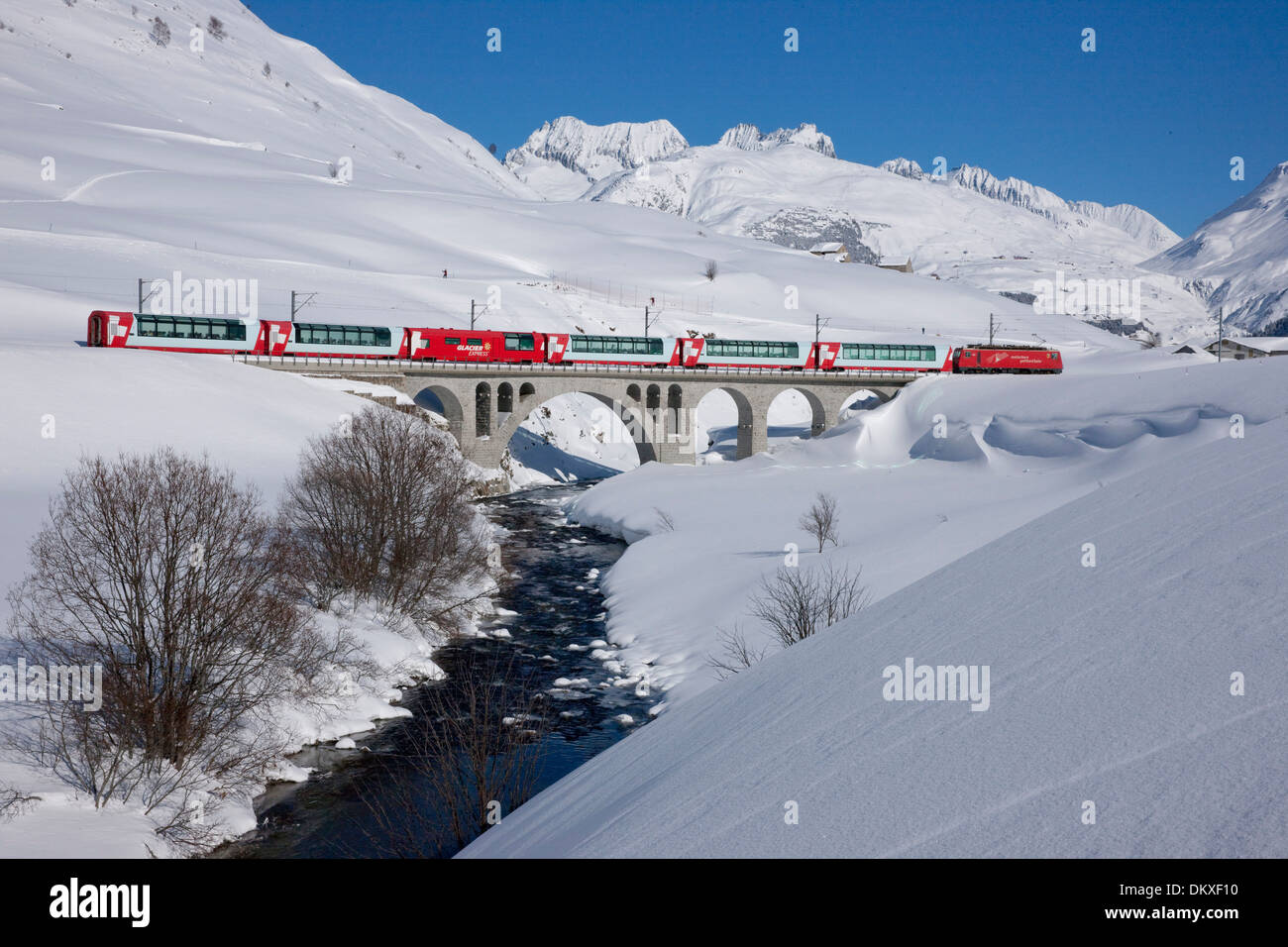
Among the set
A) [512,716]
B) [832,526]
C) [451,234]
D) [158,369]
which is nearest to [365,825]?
[512,716]

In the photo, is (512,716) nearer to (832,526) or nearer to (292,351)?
(832,526)

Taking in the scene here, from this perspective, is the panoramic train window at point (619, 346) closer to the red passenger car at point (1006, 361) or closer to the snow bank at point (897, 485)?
the snow bank at point (897, 485)

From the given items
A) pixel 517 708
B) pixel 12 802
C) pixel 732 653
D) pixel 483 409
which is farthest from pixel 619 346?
pixel 12 802

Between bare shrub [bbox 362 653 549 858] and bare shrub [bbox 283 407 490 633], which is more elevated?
bare shrub [bbox 283 407 490 633]

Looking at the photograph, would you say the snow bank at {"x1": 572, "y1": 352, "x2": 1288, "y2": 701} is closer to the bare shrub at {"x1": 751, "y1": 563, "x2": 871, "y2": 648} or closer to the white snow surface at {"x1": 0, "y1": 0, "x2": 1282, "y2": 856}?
the white snow surface at {"x1": 0, "y1": 0, "x2": 1282, "y2": 856}

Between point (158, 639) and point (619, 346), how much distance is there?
2233 inches

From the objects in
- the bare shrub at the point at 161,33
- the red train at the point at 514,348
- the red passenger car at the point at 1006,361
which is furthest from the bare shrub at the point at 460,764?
the bare shrub at the point at 161,33

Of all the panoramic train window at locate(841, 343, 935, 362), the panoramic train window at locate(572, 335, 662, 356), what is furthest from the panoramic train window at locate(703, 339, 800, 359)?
the panoramic train window at locate(572, 335, 662, 356)

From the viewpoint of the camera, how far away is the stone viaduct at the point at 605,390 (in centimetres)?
6381

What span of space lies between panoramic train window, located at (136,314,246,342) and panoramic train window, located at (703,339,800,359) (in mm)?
36405

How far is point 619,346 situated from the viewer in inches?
2953

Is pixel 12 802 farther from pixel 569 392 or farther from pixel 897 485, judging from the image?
pixel 569 392

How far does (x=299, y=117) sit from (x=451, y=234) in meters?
68.8

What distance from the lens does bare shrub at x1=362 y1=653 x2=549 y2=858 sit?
16188 mm
